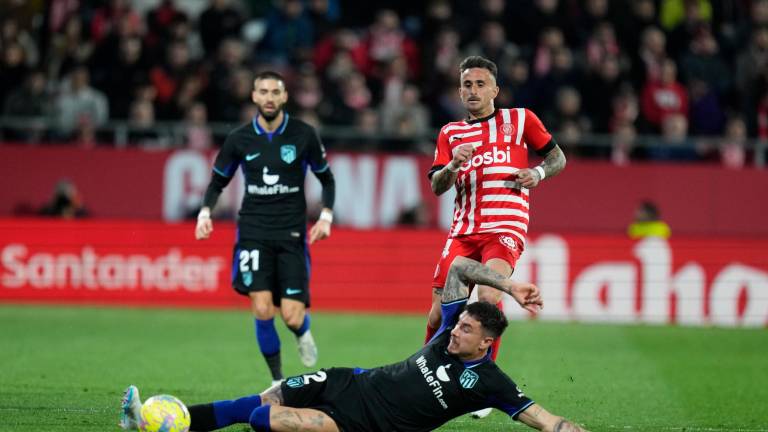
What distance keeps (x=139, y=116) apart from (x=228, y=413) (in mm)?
11147

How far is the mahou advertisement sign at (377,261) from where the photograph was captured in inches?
671

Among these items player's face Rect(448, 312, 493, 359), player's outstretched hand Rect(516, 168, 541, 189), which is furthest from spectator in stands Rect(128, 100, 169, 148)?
player's face Rect(448, 312, 493, 359)

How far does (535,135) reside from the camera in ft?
30.0

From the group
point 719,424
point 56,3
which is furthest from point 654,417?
point 56,3

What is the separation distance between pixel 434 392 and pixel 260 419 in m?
1.09

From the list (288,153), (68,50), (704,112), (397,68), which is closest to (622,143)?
(704,112)

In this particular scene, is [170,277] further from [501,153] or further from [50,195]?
[501,153]

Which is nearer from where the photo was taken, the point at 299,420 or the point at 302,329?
the point at 299,420

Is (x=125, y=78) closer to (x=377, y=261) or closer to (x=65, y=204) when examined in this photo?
(x=65, y=204)

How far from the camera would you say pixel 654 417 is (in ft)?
30.7

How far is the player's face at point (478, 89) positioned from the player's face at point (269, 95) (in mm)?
1917

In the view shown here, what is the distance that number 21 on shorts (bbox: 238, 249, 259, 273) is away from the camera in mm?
10344

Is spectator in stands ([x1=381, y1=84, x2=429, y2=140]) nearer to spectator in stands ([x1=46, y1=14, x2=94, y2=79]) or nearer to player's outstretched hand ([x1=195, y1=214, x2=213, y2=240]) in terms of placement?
spectator in stands ([x1=46, y1=14, x2=94, y2=79])

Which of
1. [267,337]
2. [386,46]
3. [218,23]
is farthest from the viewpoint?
[218,23]
